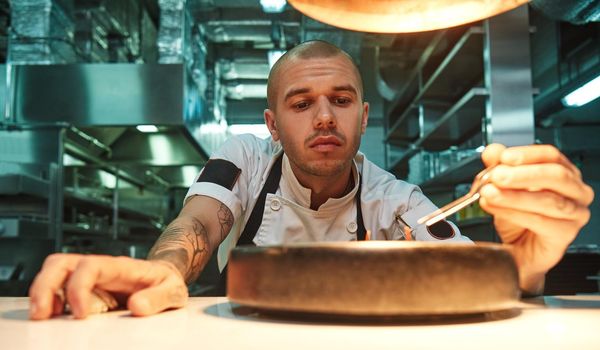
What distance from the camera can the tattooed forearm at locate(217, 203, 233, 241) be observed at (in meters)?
1.45

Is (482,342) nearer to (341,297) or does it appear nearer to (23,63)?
(341,297)

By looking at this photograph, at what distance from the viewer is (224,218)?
147cm

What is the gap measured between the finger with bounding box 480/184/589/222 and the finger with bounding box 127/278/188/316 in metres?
0.39

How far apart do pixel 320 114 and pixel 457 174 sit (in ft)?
9.63

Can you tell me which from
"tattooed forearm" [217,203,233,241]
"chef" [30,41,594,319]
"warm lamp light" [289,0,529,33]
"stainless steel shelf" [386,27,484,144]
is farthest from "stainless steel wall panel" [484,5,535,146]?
"warm lamp light" [289,0,529,33]

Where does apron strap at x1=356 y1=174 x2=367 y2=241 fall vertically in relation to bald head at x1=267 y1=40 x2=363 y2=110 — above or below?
below

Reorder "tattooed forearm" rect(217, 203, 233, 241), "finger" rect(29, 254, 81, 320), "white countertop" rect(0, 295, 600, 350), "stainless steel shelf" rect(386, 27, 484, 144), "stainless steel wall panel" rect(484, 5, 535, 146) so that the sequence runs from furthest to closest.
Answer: "stainless steel shelf" rect(386, 27, 484, 144), "stainless steel wall panel" rect(484, 5, 535, 146), "tattooed forearm" rect(217, 203, 233, 241), "finger" rect(29, 254, 81, 320), "white countertop" rect(0, 295, 600, 350)

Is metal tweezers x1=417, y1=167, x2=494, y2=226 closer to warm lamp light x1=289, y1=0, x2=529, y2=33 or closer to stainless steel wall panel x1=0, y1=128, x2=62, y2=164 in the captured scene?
warm lamp light x1=289, y1=0, x2=529, y2=33

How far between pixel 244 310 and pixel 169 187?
21.2 ft

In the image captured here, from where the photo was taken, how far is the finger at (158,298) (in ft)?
2.04

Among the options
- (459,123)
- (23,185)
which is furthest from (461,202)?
(459,123)

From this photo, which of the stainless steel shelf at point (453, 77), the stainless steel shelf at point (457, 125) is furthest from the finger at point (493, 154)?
the stainless steel shelf at point (453, 77)

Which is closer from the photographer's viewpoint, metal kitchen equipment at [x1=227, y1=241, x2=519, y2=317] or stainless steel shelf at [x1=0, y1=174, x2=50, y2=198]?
metal kitchen equipment at [x1=227, y1=241, x2=519, y2=317]

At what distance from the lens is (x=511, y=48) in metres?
3.20
